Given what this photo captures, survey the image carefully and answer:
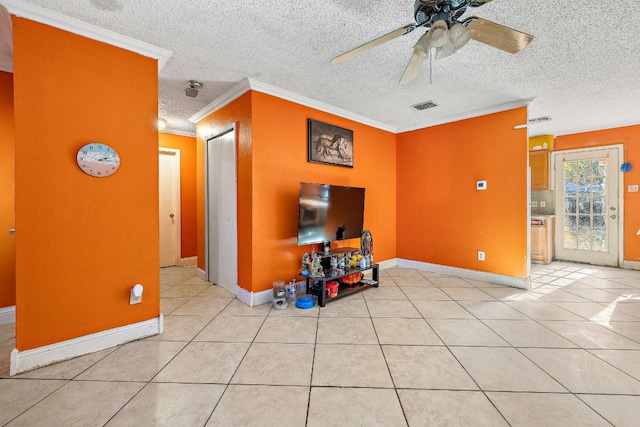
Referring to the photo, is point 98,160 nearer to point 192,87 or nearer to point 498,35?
point 192,87

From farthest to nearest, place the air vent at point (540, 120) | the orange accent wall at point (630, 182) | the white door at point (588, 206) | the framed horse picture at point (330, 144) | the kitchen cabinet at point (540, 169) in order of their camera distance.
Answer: the kitchen cabinet at point (540, 169) → the white door at point (588, 206) → the orange accent wall at point (630, 182) → the air vent at point (540, 120) → the framed horse picture at point (330, 144)

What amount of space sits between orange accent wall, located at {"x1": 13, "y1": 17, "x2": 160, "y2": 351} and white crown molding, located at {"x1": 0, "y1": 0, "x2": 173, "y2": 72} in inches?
1.8

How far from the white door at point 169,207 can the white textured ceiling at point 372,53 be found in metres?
1.26

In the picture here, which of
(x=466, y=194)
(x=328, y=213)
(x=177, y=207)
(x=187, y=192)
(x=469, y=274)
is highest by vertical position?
(x=187, y=192)

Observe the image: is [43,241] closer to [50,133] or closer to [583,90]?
[50,133]

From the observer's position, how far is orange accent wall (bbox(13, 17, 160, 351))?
73.2 inches

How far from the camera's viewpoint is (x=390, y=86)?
3.08 metres

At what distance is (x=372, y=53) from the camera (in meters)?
2.41

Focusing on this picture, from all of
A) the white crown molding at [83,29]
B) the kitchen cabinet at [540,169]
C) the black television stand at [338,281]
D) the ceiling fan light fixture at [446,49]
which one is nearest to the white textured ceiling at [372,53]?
the white crown molding at [83,29]

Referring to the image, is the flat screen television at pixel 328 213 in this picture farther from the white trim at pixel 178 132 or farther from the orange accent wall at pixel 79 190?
the white trim at pixel 178 132

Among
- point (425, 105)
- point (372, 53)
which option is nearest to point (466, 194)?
point (425, 105)

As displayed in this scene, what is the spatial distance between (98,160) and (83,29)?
0.97m

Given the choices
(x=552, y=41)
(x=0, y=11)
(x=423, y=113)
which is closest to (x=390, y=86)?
(x=423, y=113)

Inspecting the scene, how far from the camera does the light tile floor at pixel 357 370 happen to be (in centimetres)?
144
